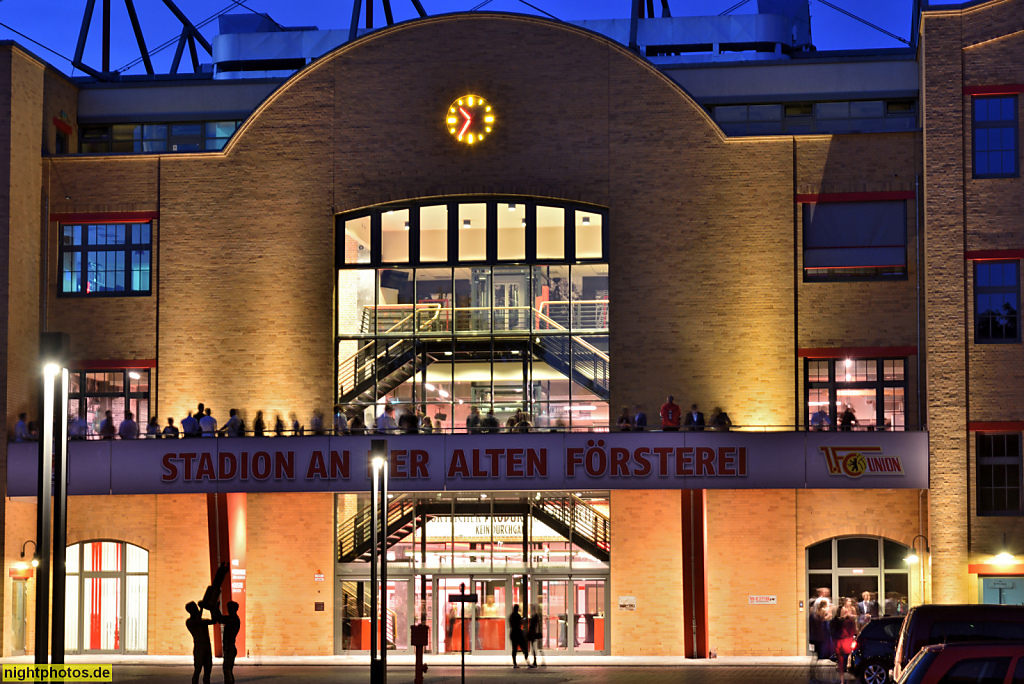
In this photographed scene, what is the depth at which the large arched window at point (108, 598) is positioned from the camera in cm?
3409

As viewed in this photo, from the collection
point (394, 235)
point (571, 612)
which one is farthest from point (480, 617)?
point (394, 235)

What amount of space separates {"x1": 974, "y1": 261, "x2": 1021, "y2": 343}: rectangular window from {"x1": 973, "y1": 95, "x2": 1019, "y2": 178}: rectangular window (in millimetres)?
2357

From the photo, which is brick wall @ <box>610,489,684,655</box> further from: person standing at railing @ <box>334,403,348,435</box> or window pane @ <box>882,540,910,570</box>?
person standing at railing @ <box>334,403,348,435</box>

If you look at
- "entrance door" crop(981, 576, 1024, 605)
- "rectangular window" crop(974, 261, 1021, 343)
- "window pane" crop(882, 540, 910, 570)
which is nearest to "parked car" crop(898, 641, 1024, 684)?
"entrance door" crop(981, 576, 1024, 605)

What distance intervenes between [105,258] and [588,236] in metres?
13.2

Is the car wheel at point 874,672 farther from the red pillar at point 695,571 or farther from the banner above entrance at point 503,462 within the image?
the red pillar at point 695,571

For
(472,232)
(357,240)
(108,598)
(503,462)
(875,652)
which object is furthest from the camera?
(357,240)

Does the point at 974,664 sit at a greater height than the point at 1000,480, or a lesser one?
lesser

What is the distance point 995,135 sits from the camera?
3139 centimetres

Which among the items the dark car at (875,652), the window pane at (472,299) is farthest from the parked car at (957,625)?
the window pane at (472,299)

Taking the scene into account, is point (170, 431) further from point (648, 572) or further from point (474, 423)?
point (648, 572)

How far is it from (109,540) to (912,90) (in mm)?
24906

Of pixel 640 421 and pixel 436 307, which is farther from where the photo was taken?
pixel 436 307

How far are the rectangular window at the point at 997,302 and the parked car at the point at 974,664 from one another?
20349 millimetres
